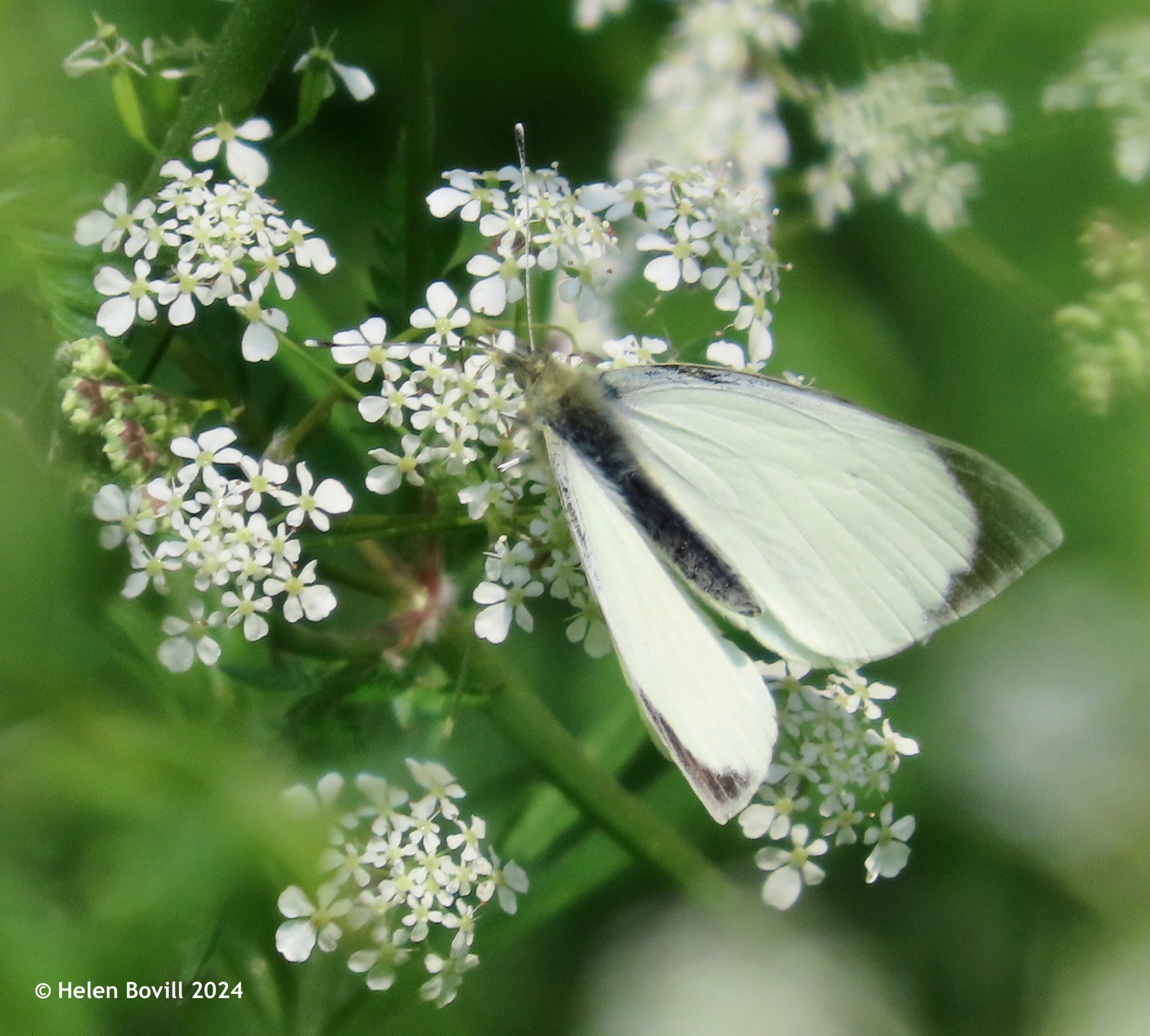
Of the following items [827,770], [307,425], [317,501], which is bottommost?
[827,770]

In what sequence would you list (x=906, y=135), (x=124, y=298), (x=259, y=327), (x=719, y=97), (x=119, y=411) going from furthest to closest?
(x=719, y=97), (x=906, y=135), (x=259, y=327), (x=124, y=298), (x=119, y=411)

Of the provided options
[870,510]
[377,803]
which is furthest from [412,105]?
[377,803]

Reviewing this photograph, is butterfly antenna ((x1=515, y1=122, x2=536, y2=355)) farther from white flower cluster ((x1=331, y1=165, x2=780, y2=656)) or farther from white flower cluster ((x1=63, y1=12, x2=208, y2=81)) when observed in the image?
white flower cluster ((x1=63, y1=12, x2=208, y2=81))

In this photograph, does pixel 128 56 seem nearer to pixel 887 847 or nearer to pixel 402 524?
pixel 402 524

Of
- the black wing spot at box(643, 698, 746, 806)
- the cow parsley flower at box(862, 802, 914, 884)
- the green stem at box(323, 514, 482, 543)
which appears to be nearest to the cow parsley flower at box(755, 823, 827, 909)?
the cow parsley flower at box(862, 802, 914, 884)

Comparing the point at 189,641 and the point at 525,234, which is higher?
the point at 525,234

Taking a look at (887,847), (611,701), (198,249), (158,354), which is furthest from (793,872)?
(198,249)

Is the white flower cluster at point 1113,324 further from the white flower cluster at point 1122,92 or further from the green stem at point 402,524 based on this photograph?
the green stem at point 402,524

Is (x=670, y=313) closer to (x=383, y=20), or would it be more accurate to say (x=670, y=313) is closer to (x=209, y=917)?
(x=383, y=20)

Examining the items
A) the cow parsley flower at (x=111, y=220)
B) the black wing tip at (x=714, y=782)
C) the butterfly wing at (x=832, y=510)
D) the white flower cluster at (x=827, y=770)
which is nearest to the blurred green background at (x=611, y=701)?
the cow parsley flower at (x=111, y=220)
